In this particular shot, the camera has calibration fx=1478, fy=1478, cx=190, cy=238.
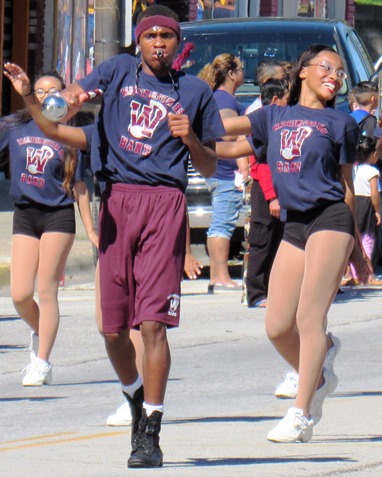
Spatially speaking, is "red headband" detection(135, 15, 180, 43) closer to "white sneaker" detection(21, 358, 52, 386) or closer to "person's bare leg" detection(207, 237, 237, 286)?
"white sneaker" detection(21, 358, 52, 386)

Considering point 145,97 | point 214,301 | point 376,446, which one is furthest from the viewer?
point 214,301

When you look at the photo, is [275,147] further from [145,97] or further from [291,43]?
[291,43]

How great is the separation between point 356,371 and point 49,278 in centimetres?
212

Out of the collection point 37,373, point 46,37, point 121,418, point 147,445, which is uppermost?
point 147,445

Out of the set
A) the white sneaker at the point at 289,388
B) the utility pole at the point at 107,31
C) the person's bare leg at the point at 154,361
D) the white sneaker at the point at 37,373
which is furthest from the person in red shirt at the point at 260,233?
the person's bare leg at the point at 154,361

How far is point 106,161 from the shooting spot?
632cm

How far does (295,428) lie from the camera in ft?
21.6

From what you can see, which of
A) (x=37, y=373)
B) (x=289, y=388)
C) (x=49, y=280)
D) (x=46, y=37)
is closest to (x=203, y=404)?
(x=289, y=388)

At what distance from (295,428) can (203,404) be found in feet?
5.18

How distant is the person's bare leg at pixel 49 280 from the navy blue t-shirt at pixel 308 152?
1.97 m

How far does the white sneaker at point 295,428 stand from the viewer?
6598 millimetres

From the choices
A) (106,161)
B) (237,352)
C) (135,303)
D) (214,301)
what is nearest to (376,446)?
(135,303)

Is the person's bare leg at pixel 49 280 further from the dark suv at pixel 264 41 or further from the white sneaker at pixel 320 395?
the dark suv at pixel 264 41

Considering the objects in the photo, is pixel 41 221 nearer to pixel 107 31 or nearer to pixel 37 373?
pixel 37 373
